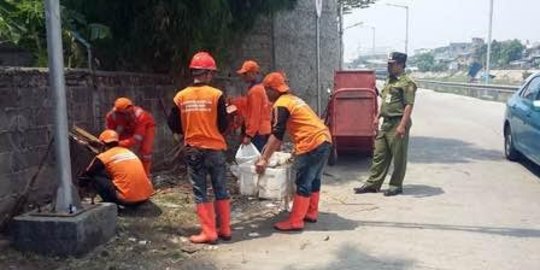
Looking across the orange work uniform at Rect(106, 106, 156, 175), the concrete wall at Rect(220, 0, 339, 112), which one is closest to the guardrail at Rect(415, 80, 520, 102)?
the concrete wall at Rect(220, 0, 339, 112)

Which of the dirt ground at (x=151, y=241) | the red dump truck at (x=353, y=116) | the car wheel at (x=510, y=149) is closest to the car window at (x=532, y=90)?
the car wheel at (x=510, y=149)

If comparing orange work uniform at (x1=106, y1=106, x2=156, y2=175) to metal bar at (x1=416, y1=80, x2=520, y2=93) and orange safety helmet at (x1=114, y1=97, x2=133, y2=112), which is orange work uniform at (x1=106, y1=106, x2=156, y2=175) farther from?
metal bar at (x1=416, y1=80, x2=520, y2=93)

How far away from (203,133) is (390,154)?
328 centimetres

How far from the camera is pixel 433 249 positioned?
19.4 feet

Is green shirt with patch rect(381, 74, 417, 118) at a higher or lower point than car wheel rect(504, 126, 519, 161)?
higher

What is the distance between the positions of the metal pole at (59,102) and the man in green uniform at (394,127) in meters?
4.13

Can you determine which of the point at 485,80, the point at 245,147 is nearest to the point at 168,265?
the point at 245,147

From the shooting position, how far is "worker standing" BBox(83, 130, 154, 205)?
6801 mm

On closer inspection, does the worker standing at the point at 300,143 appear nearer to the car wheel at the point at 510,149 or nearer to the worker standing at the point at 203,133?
the worker standing at the point at 203,133

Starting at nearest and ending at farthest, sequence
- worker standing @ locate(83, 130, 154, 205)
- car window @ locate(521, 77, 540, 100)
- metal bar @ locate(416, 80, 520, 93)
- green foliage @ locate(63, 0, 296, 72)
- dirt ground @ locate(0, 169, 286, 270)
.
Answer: dirt ground @ locate(0, 169, 286, 270) < worker standing @ locate(83, 130, 154, 205) < green foliage @ locate(63, 0, 296, 72) < car window @ locate(521, 77, 540, 100) < metal bar @ locate(416, 80, 520, 93)

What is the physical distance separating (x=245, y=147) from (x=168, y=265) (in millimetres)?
2491

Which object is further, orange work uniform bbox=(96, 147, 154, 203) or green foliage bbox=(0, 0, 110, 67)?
green foliage bbox=(0, 0, 110, 67)

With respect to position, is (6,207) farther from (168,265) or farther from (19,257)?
(168,265)

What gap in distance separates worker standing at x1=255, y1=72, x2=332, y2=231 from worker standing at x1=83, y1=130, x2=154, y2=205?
1.33 m
